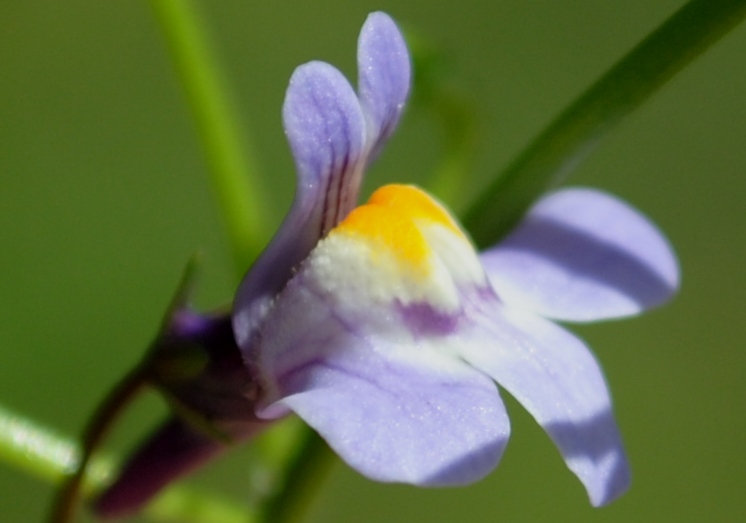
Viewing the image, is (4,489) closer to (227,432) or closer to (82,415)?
(82,415)

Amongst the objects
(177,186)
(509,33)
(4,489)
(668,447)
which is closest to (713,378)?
(668,447)

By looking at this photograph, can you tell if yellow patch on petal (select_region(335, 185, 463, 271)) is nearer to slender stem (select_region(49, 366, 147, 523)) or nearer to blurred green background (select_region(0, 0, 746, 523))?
slender stem (select_region(49, 366, 147, 523))

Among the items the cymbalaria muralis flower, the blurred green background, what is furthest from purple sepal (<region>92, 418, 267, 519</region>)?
the blurred green background

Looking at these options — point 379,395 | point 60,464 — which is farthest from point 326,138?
point 60,464

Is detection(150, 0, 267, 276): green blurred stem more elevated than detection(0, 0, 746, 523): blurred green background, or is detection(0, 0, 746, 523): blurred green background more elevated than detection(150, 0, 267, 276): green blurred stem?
detection(150, 0, 267, 276): green blurred stem

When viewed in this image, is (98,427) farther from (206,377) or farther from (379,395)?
(379,395)

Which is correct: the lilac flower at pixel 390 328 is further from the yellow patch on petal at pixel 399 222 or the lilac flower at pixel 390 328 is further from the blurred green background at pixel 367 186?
the blurred green background at pixel 367 186

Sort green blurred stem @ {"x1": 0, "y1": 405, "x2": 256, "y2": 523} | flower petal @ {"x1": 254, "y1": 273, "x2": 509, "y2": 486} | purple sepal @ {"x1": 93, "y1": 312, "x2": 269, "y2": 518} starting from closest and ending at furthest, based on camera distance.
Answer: flower petal @ {"x1": 254, "y1": 273, "x2": 509, "y2": 486}, purple sepal @ {"x1": 93, "y1": 312, "x2": 269, "y2": 518}, green blurred stem @ {"x1": 0, "y1": 405, "x2": 256, "y2": 523}
